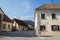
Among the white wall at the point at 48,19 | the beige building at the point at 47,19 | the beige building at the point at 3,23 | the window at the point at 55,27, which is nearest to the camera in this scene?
the window at the point at 55,27

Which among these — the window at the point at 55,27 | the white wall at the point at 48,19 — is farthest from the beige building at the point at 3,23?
the window at the point at 55,27

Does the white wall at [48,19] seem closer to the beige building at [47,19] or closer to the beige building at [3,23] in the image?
the beige building at [47,19]

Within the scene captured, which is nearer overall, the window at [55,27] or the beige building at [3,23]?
the window at [55,27]

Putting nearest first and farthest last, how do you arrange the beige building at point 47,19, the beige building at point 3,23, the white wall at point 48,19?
the beige building at point 47,19
the white wall at point 48,19
the beige building at point 3,23

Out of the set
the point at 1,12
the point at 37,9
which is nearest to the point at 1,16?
the point at 1,12

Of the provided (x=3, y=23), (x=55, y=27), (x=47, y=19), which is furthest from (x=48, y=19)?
(x=3, y=23)

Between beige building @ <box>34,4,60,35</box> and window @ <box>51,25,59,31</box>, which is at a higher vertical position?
beige building @ <box>34,4,60,35</box>

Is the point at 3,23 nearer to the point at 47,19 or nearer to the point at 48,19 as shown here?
the point at 47,19

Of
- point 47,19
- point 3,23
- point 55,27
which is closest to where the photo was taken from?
point 55,27

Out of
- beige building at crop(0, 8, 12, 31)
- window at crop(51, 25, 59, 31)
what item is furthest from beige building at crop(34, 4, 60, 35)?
beige building at crop(0, 8, 12, 31)

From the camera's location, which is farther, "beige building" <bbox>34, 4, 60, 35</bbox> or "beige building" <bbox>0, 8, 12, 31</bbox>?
"beige building" <bbox>0, 8, 12, 31</bbox>

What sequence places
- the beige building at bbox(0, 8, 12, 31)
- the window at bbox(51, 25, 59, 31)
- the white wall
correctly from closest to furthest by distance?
1. the window at bbox(51, 25, 59, 31)
2. the white wall
3. the beige building at bbox(0, 8, 12, 31)

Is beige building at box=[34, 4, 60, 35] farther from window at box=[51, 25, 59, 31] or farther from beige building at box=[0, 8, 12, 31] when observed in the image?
beige building at box=[0, 8, 12, 31]

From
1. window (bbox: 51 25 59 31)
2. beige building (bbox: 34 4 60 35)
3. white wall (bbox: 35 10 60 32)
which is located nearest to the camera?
window (bbox: 51 25 59 31)
